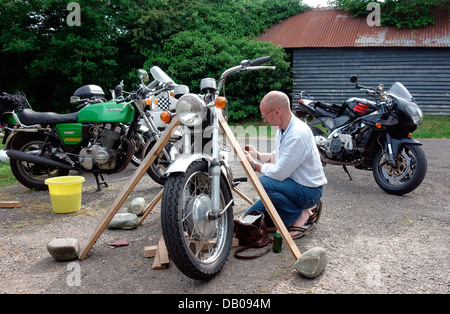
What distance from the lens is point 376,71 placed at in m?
15.6

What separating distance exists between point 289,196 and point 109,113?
2796 millimetres

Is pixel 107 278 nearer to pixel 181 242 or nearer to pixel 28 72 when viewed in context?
pixel 181 242

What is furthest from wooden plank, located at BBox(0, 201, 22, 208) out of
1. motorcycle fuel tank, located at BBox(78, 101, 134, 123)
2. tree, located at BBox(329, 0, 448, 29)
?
tree, located at BBox(329, 0, 448, 29)

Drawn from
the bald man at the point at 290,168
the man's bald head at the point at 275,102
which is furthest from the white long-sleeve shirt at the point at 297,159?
the man's bald head at the point at 275,102

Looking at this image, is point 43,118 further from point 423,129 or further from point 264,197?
point 423,129

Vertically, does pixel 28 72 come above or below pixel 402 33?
below

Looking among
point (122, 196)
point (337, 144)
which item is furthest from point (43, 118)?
point (337, 144)

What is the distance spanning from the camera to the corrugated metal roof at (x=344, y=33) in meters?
15.0

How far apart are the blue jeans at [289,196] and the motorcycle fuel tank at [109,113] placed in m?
2.39

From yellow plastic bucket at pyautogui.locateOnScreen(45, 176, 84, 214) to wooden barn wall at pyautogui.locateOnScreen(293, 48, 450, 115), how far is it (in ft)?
45.1

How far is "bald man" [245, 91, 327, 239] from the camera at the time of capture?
2871 mm

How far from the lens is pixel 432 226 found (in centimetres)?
335
